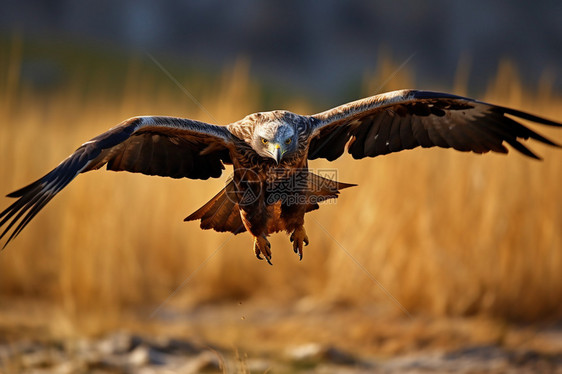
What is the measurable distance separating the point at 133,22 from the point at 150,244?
24710mm

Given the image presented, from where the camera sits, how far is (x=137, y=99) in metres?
7.19

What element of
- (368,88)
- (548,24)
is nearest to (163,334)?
(368,88)

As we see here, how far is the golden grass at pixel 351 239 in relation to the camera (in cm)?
638

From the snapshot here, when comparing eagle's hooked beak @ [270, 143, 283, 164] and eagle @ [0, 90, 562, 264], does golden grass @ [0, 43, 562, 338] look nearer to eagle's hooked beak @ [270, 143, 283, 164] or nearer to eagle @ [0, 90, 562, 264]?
eagle @ [0, 90, 562, 264]

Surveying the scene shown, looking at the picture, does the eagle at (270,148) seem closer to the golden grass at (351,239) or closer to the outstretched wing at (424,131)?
the outstretched wing at (424,131)

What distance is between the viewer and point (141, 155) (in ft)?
11.5

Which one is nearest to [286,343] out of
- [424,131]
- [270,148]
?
[424,131]

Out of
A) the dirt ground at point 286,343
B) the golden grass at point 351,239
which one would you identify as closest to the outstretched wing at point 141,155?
the dirt ground at point 286,343

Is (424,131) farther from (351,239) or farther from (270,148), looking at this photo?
(351,239)

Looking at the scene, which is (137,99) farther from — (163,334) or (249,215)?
(249,215)

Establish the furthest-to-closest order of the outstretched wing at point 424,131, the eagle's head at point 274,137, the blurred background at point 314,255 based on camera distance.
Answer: the blurred background at point 314,255, the outstretched wing at point 424,131, the eagle's head at point 274,137

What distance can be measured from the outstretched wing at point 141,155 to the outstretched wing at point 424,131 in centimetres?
53

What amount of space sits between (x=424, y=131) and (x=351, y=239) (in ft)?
9.25

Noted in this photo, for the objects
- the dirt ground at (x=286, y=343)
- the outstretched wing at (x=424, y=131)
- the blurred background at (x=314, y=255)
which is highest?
the outstretched wing at (x=424, y=131)
